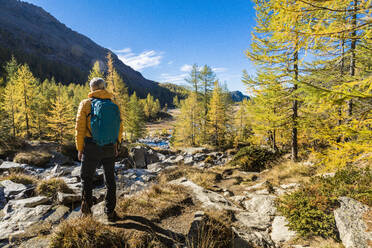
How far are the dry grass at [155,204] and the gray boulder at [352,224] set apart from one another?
330cm

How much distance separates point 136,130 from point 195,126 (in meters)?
12.1

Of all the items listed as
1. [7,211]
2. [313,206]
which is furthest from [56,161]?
[313,206]

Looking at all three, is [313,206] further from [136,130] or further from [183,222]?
[136,130]

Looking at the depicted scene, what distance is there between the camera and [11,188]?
5.30m

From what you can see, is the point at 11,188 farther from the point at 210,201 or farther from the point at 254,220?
the point at 254,220

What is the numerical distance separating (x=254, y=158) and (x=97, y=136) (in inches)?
411

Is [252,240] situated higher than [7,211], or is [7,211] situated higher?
[7,211]

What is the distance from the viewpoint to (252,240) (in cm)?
353

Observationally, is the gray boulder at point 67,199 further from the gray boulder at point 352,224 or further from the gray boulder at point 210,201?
the gray boulder at point 352,224

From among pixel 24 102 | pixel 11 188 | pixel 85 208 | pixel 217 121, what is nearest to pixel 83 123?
pixel 85 208

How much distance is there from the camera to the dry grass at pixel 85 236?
2.41m

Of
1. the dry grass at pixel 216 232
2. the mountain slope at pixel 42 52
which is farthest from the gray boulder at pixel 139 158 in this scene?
the mountain slope at pixel 42 52

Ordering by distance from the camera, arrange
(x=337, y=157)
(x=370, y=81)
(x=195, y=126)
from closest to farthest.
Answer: (x=370, y=81)
(x=337, y=157)
(x=195, y=126)

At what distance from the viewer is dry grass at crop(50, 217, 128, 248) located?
241 centimetres
